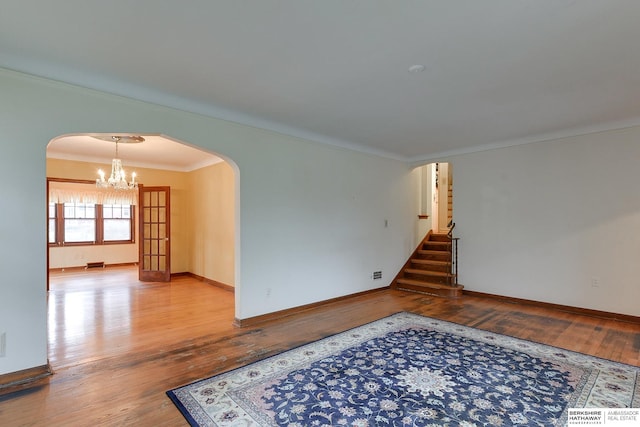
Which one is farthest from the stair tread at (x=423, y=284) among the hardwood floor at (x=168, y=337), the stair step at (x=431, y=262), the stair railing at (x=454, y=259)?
the stair step at (x=431, y=262)

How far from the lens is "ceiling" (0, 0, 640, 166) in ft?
6.67

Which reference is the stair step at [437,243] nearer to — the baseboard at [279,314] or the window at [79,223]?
the baseboard at [279,314]

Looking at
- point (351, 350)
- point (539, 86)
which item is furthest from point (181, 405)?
point (539, 86)

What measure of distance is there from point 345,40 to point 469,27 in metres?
0.87

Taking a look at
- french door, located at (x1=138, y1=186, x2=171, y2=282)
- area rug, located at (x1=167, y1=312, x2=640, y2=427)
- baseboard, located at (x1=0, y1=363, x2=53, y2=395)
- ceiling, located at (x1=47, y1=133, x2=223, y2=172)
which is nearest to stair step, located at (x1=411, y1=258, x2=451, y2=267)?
area rug, located at (x1=167, y1=312, x2=640, y2=427)

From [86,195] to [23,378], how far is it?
800 centimetres

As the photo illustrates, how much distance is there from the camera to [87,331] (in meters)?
3.90

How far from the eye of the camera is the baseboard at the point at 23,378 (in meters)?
2.56

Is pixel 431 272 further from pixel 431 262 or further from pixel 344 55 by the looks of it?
pixel 344 55

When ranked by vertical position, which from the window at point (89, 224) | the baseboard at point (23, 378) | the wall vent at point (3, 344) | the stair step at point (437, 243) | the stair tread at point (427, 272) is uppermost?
the window at point (89, 224)

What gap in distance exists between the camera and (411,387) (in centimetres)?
257

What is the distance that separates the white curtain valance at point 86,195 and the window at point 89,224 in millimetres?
261

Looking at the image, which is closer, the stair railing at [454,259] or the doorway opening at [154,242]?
the doorway opening at [154,242]

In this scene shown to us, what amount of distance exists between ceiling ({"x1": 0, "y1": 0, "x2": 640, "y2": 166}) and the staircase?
3.13 m
